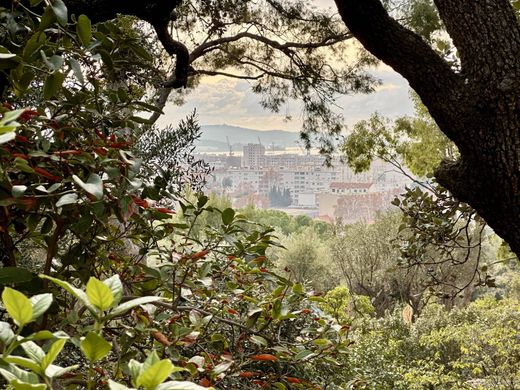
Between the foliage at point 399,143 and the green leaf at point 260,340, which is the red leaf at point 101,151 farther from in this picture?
the foliage at point 399,143

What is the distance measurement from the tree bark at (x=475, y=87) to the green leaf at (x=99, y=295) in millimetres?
1249

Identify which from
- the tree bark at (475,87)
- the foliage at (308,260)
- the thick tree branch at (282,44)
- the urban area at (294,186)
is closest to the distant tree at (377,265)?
the foliage at (308,260)

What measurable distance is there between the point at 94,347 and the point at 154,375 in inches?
2.2

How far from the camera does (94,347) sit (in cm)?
31

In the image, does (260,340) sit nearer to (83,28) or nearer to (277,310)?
(277,310)

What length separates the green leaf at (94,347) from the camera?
1.00 feet

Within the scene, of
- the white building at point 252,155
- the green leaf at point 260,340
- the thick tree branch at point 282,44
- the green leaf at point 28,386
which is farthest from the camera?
the white building at point 252,155

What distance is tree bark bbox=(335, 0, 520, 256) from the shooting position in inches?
52.8

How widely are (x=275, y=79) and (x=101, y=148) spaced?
3.95 metres

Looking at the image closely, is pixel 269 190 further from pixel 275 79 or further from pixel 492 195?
pixel 492 195

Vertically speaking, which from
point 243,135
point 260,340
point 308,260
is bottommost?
point 308,260

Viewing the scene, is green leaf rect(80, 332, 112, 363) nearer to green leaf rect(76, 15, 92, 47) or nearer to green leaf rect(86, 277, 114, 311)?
green leaf rect(86, 277, 114, 311)

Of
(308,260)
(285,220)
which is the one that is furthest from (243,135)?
(308,260)

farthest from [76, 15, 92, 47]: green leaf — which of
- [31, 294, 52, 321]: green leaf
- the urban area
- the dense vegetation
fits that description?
the urban area
